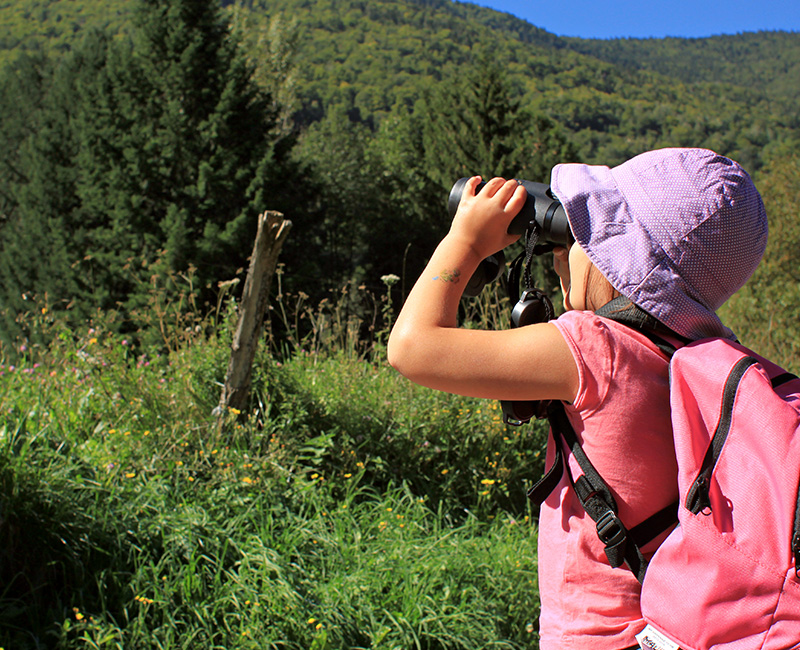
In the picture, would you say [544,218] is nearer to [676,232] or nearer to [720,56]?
[676,232]

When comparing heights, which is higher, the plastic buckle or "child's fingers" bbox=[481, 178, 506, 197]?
"child's fingers" bbox=[481, 178, 506, 197]

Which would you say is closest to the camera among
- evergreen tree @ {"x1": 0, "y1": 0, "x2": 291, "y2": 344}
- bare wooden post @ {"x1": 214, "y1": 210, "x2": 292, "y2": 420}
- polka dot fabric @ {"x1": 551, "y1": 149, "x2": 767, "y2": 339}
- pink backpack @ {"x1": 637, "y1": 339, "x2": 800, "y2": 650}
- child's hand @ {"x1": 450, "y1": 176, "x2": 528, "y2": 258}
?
pink backpack @ {"x1": 637, "y1": 339, "x2": 800, "y2": 650}

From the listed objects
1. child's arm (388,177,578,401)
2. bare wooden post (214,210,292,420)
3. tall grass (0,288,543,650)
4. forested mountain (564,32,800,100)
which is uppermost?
forested mountain (564,32,800,100)

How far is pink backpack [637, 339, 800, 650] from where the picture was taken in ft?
2.68

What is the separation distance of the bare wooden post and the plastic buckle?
7.65 ft

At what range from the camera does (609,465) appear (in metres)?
0.99

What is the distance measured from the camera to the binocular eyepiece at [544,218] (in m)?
1.03

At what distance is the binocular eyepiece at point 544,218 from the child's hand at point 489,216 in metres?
0.02

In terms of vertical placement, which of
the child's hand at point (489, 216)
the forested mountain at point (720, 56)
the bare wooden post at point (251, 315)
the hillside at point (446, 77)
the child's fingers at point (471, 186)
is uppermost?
the forested mountain at point (720, 56)

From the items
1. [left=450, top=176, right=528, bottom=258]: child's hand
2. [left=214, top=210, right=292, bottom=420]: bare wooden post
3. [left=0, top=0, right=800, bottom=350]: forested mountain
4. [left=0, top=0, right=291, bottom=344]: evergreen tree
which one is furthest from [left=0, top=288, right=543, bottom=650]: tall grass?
[left=0, top=0, right=291, bottom=344]: evergreen tree

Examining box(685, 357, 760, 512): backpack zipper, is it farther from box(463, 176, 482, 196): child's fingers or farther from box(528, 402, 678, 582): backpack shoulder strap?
box(463, 176, 482, 196): child's fingers

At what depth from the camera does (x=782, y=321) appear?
8844 mm

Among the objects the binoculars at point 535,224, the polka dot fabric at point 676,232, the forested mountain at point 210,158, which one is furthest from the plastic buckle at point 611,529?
the forested mountain at point 210,158

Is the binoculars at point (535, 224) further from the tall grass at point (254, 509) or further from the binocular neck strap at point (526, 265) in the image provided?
the tall grass at point (254, 509)
